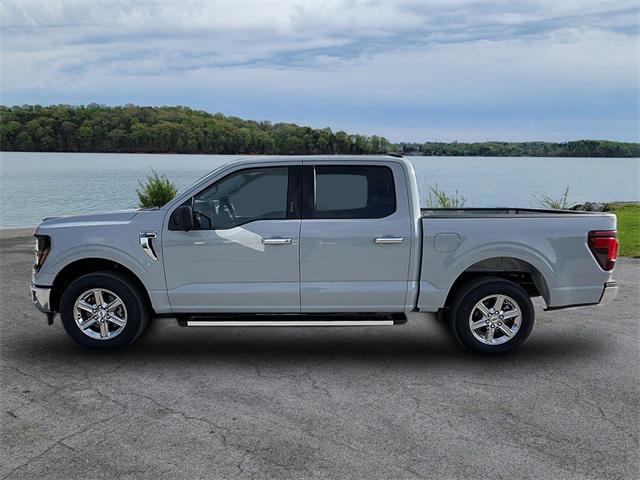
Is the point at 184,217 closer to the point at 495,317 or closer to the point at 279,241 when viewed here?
the point at 279,241

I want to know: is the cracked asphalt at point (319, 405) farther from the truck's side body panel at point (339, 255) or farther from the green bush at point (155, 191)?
the green bush at point (155, 191)

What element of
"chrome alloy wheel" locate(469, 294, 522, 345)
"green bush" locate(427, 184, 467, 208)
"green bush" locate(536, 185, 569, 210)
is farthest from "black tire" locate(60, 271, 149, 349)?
"green bush" locate(536, 185, 569, 210)

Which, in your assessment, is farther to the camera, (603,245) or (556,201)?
(556,201)

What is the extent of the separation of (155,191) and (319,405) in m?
15.7

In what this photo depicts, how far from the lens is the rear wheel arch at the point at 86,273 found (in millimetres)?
6664

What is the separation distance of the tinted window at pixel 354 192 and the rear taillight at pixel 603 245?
200 cm

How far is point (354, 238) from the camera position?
6.31 meters

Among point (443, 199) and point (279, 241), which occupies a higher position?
point (279, 241)

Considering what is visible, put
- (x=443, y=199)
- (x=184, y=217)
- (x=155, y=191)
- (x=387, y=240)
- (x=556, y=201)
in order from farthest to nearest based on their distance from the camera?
(x=155, y=191)
(x=556, y=201)
(x=443, y=199)
(x=387, y=240)
(x=184, y=217)

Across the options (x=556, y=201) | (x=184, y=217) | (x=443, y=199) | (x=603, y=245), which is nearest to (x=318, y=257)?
(x=184, y=217)

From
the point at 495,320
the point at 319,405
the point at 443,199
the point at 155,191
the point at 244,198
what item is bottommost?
the point at 319,405

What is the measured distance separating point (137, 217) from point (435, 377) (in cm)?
328

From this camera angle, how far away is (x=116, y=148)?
3838 cm

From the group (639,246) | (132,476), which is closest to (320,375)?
(132,476)
